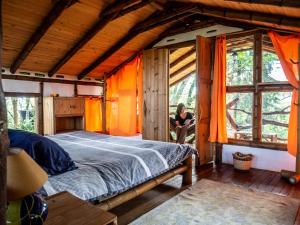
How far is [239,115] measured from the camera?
13.6ft

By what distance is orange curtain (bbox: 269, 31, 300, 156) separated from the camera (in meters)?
3.29

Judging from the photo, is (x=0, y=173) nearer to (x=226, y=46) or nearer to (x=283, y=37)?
(x=283, y=37)

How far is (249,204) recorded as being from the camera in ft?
8.18

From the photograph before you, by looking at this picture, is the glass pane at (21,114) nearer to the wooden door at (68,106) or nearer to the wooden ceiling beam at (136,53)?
the wooden door at (68,106)

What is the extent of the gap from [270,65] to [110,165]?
3223 mm

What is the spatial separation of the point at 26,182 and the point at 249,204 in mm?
2427

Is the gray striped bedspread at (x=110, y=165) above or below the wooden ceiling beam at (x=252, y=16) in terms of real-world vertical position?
below

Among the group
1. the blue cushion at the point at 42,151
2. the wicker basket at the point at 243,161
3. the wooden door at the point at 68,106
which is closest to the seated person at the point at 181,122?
the wicker basket at the point at 243,161

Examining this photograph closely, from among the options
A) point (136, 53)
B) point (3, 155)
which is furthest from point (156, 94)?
point (3, 155)

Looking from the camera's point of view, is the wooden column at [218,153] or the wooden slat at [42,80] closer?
the wooden column at [218,153]

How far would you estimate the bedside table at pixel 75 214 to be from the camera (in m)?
1.07

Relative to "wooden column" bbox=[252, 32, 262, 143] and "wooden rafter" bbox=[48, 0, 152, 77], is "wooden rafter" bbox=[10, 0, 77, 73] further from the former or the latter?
"wooden column" bbox=[252, 32, 262, 143]

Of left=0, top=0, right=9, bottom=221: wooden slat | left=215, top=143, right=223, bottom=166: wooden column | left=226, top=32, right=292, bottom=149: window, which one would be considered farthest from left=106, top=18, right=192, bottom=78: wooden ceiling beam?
left=0, top=0, right=9, bottom=221: wooden slat

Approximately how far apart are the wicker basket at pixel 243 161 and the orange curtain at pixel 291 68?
626 millimetres
